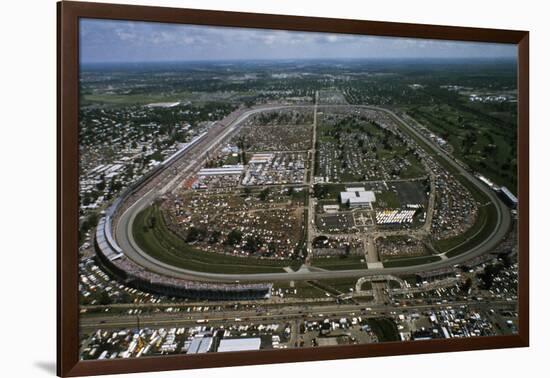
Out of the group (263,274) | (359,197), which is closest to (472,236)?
(359,197)

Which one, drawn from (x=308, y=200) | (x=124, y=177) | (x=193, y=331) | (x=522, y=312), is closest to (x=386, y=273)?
(x=308, y=200)

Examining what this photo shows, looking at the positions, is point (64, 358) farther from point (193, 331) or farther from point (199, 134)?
point (199, 134)

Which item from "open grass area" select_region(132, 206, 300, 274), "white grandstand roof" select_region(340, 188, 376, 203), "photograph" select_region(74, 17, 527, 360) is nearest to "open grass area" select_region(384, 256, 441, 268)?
"photograph" select_region(74, 17, 527, 360)

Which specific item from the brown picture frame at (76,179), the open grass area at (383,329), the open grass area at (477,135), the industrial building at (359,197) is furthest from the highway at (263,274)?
the industrial building at (359,197)

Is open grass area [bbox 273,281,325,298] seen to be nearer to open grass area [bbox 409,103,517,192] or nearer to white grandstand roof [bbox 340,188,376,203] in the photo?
white grandstand roof [bbox 340,188,376,203]

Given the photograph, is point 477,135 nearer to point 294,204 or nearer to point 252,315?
point 294,204

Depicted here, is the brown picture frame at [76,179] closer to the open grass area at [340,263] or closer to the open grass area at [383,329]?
the open grass area at [383,329]
